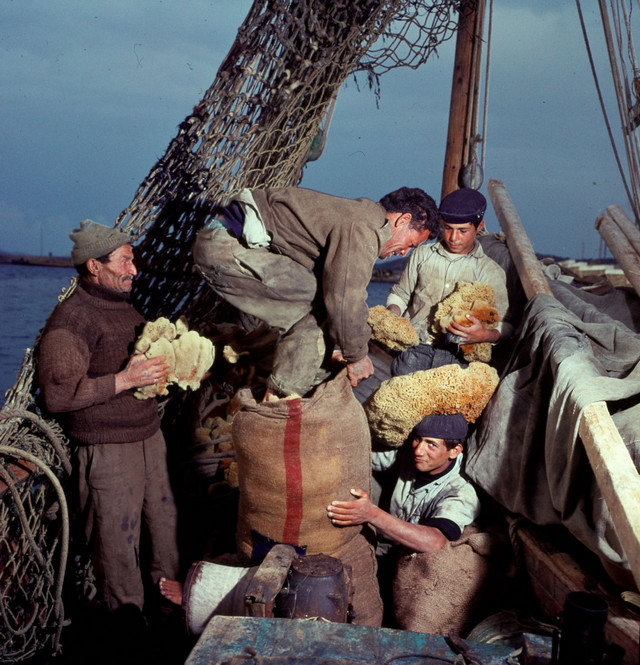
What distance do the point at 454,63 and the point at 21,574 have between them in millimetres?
5066

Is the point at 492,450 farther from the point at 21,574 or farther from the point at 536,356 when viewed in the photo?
the point at 21,574

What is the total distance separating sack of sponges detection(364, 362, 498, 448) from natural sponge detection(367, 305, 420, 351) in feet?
1.26

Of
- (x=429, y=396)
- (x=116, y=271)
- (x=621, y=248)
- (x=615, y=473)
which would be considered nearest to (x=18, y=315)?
(x=116, y=271)

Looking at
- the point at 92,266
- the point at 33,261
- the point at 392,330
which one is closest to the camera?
the point at 92,266

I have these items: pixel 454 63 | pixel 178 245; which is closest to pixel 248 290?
pixel 178 245

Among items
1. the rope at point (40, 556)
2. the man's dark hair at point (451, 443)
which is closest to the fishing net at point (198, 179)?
the rope at point (40, 556)

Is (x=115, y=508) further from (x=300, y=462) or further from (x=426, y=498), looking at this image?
(x=426, y=498)

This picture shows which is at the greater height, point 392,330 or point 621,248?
point 621,248

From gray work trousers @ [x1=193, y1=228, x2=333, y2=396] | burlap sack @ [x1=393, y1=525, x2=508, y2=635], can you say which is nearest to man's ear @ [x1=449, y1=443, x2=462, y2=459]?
burlap sack @ [x1=393, y1=525, x2=508, y2=635]

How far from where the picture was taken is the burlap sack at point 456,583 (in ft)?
10.7

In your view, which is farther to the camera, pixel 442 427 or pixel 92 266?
pixel 92 266

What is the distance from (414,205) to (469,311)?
0.91 m

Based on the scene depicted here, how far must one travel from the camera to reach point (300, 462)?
3041 mm

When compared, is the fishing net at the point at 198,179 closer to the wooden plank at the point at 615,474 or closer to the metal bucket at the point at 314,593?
the metal bucket at the point at 314,593
